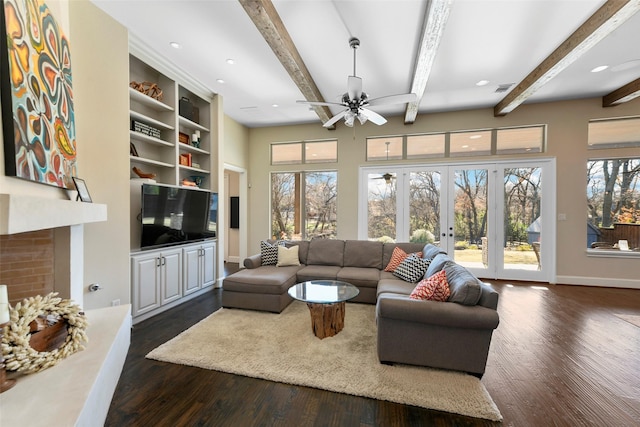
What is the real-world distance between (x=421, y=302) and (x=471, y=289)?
40 centimetres

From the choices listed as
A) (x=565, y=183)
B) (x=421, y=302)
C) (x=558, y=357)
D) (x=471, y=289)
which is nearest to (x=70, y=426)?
(x=421, y=302)

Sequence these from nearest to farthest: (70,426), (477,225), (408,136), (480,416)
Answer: (70,426) → (480,416) → (477,225) → (408,136)

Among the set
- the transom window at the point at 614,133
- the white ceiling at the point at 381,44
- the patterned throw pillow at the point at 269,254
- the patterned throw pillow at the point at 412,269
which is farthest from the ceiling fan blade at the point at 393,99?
the transom window at the point at 614,133

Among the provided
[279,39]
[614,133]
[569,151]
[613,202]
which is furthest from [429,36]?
[613,202]

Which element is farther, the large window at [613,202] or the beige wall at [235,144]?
the beige wall at [235,144]

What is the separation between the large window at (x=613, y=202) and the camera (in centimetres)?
447

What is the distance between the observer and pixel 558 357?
236 centimetres

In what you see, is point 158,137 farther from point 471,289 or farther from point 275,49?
point 471,289

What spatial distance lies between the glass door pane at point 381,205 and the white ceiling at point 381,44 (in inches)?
71.2

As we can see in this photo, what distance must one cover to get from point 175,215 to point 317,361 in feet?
8.74

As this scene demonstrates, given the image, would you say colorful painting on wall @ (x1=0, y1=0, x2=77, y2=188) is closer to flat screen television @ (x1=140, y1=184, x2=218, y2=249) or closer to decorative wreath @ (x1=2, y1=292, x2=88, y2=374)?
decorative wreath @ (x1=2, y1=292, x2=88, y2=374)

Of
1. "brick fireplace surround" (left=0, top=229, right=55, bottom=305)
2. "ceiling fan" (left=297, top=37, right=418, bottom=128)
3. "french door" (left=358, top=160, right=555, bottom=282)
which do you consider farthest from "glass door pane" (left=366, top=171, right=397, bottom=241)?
"brick fireplace surround" (left=0, top=229, right=55, bottom=305)

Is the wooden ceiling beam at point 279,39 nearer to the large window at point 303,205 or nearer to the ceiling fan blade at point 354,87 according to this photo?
the ceiling fan blade at point 354,87

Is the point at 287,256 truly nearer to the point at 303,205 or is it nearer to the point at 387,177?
the point at 303,205
